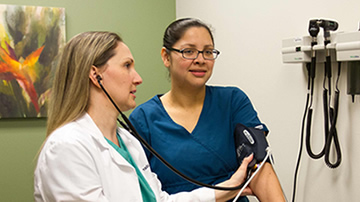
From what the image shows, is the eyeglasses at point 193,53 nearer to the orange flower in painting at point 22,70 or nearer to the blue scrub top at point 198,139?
the blue scrub top at point 198,139

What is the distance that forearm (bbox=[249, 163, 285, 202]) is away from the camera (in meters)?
1.33

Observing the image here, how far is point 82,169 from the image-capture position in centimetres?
99

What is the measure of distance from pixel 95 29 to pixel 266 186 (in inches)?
71.8

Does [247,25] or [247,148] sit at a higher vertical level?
[247,25]

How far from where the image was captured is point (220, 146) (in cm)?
143

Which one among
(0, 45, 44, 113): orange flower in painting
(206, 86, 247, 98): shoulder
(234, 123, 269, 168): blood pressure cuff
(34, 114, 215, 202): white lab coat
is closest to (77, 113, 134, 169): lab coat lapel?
(34, 114, 215, 202): white lab coat

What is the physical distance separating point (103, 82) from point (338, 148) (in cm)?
105

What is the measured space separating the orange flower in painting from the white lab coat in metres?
1.51

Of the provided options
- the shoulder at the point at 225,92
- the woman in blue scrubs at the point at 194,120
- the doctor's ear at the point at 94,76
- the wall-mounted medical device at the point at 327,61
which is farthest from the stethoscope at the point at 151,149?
the wall-mounted medical device at the point at 327,61

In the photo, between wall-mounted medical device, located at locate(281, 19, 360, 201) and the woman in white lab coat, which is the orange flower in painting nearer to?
the woman in white lab coat

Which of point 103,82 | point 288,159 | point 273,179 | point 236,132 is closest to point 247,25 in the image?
point 288,159

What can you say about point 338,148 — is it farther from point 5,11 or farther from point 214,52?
point 5,11

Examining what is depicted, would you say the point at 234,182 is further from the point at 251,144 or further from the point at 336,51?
the point at 336,51

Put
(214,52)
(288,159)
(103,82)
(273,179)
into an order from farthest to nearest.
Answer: (288,159), (214,52), (273,179), (103,82)
